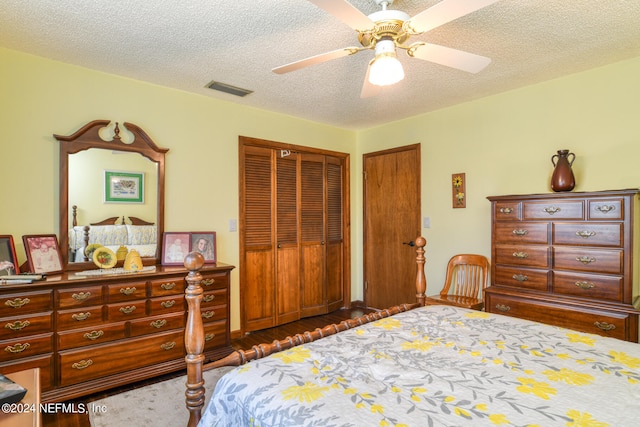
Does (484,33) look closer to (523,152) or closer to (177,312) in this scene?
(523,152)

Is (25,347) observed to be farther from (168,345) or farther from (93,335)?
(168,345)

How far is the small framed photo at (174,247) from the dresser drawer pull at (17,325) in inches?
40.9

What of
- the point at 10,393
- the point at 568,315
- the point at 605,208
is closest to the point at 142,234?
the point at 10,393

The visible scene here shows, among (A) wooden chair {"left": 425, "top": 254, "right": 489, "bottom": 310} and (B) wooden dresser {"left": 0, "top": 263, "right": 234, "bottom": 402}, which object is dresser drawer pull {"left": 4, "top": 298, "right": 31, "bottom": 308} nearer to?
(B) wooden dresser {"left": 0, "top": 263, "right": 234, "bottom": 402}

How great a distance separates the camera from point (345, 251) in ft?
15.6

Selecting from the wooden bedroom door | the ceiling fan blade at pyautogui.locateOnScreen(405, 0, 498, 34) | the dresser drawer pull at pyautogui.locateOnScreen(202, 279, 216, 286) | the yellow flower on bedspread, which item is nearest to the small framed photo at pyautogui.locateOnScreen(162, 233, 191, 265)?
the dresser drawer pull at pyautogui.locateOnScreen(202, 279, 216, 286)

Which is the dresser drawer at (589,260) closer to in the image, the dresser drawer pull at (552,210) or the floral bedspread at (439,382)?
the dresser drawer pull at (552,210)

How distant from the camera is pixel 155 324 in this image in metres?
2.71

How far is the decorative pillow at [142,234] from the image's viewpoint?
9.98 feet

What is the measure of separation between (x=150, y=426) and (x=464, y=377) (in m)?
1.92

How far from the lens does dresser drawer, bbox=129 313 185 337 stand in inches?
103

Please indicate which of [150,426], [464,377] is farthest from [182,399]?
[464,377]

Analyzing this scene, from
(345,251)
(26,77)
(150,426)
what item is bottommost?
(150,426)


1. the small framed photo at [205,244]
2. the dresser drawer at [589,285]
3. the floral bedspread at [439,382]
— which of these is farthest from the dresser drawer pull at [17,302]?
the dresser drawer at [589,285]
